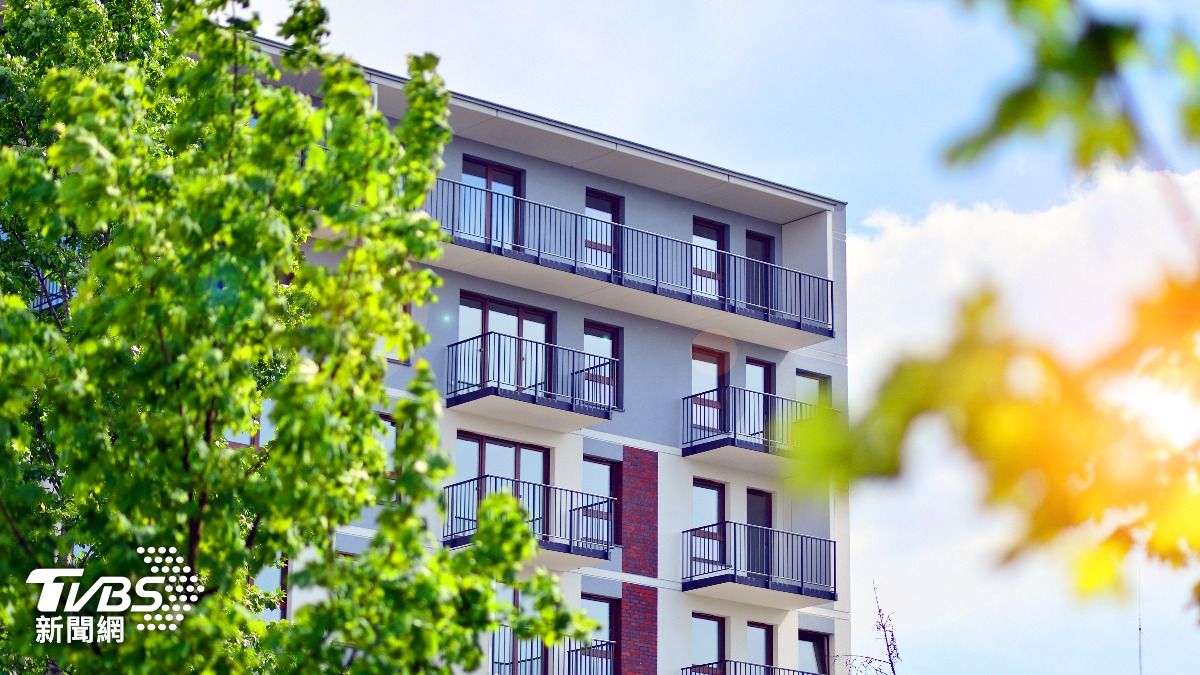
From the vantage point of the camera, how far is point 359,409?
35.1 ft

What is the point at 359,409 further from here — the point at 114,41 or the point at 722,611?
the point at 722,611

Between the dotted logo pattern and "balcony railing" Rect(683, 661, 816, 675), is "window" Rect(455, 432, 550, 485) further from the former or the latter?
the dotted logo pattern

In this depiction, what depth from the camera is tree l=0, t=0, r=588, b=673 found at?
10289 mm

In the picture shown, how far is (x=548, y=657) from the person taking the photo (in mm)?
29797

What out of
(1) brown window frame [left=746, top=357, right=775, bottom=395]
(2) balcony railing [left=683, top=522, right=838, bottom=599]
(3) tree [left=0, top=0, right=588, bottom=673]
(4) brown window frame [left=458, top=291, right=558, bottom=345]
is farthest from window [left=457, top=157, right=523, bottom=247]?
(3) tree [left=0, top=0, right=588, bottom=673]

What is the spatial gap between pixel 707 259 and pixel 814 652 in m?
7.87

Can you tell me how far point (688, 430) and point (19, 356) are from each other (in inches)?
883

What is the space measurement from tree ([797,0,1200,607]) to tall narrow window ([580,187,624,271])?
28023 millimetres

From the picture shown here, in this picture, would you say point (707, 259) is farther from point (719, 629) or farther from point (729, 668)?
point (729, 668)

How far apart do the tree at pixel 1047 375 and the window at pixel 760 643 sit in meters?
29.6

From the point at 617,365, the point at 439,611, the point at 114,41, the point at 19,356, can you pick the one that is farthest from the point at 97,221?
the point at 617,365

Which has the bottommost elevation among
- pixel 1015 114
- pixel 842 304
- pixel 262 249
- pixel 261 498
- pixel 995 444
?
pixel 995 444

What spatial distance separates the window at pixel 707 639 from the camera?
31.9m

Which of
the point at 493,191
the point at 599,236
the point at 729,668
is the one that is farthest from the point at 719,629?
the point at 493,191
